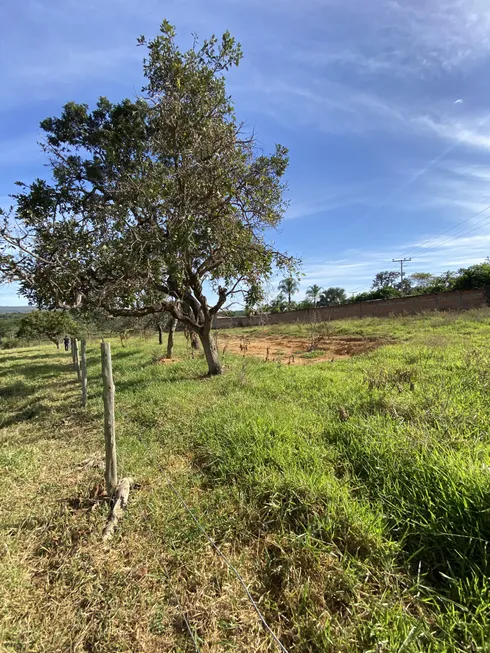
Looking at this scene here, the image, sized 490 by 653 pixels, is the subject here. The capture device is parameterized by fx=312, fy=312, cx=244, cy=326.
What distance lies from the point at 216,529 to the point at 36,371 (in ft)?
47.7

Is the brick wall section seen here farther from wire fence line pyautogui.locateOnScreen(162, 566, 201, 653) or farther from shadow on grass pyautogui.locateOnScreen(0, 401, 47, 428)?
wire fence line pyautogui.locateOnScreen(162, 566, 201, 653)

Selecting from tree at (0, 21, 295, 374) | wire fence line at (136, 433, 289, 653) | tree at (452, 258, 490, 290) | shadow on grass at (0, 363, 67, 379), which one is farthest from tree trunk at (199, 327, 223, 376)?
tree at (452, 258, 490, 290)

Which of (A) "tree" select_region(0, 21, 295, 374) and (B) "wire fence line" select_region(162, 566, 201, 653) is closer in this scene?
(B) "wire fence line" select_region(162, 566, 201, 653)

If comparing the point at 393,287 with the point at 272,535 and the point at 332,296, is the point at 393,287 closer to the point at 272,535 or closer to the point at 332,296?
the point at 332,296

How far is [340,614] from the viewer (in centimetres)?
184

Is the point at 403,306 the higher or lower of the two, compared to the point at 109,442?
higher

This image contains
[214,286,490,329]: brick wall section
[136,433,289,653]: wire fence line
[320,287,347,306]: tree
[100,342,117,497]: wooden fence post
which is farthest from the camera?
[320,287,347,306]: tree

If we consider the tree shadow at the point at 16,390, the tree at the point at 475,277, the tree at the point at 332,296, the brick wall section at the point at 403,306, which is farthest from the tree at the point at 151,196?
the tree at the point at 332,296

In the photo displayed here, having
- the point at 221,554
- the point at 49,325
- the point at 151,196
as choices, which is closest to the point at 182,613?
the point at 221,554

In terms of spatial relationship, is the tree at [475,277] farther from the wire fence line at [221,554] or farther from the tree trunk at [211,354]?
the wire fence line at [221,554]

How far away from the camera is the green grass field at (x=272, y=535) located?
1.83 meters

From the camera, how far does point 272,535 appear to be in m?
2.45

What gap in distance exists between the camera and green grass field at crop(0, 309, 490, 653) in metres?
1.83

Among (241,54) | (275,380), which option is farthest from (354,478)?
(241,54)
